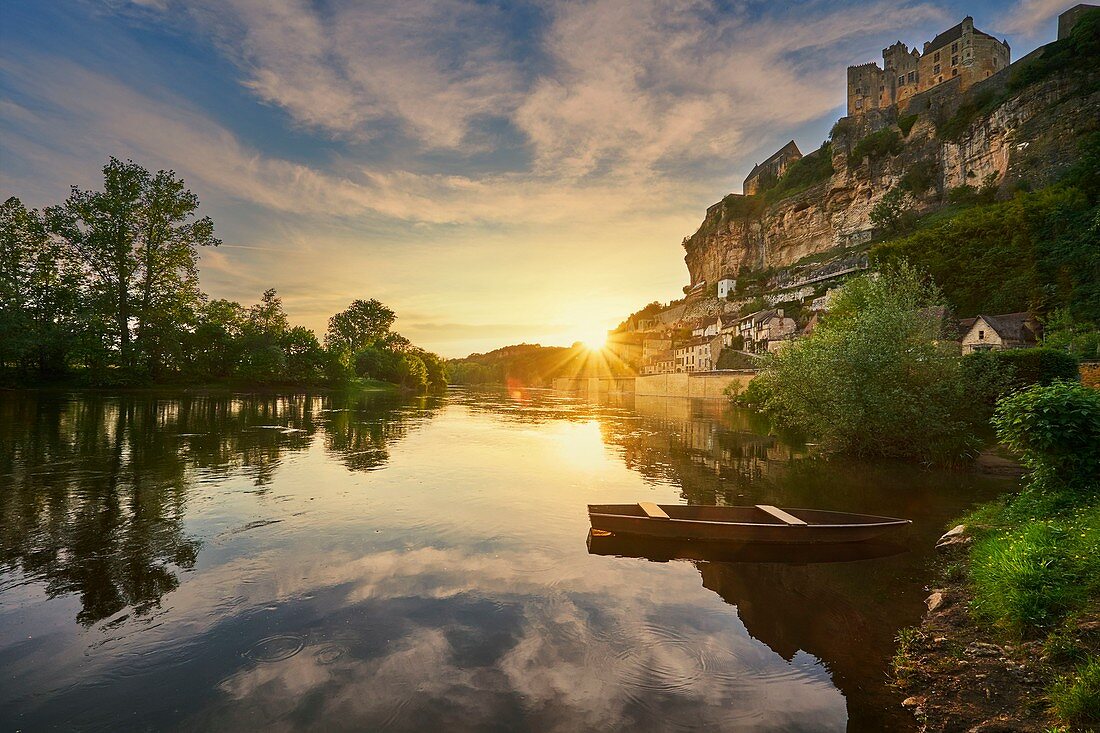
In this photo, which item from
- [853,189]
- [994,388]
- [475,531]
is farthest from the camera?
[853,189]

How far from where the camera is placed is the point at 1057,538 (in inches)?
305

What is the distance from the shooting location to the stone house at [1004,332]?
175ft

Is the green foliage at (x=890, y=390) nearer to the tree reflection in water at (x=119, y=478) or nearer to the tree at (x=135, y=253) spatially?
the tree reflection in water at (x=119, y=478)

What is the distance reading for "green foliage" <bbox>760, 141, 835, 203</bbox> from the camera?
131m

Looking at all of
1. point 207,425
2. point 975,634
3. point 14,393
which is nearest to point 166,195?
point 14,393

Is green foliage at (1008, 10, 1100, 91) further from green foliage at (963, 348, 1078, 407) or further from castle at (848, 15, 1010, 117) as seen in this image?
green foliage at (963, 348, 1078, 407)

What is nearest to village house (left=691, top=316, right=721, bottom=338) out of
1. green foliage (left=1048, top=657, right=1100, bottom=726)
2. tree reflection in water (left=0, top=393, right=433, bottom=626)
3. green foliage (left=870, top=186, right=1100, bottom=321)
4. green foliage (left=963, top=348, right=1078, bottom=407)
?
green foliage (left=870, top=186, right=1100, bottom=321)

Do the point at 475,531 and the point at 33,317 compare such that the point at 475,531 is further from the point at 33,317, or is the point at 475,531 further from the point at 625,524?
the point at 33,317

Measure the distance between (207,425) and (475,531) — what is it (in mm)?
26889

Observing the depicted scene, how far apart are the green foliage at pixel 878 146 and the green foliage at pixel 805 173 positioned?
12307 mm

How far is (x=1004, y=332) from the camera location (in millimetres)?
53938

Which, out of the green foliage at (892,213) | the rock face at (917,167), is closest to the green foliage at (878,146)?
the rock face at (917,167)

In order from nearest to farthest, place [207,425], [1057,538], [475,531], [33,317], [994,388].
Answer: [1057,538] → [475,531] → [994,388] → [207,425] → [33,317]

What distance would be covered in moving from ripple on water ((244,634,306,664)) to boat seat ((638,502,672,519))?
7485mm
